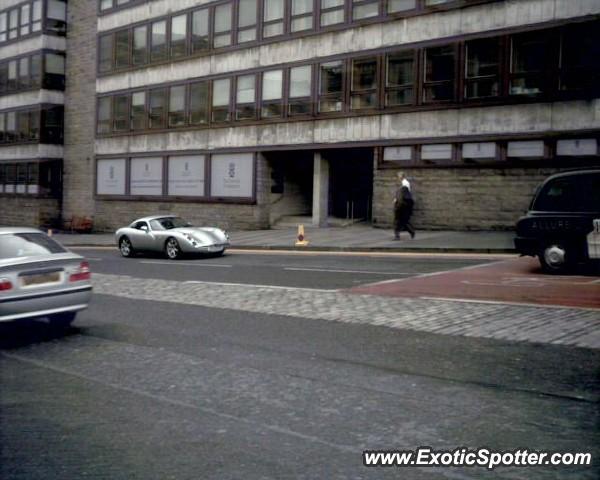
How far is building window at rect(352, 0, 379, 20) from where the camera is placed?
87.7 feet

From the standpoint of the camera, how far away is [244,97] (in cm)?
3181

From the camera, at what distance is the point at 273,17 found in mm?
30469

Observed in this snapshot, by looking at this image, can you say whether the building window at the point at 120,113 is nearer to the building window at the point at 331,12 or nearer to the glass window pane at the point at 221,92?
the glass window pane at the point at 221,92

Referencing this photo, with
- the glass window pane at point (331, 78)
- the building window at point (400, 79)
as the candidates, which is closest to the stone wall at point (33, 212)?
the glass window pane at point (331, 78)

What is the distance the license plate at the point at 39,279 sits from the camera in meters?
8.05

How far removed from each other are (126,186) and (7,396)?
108 feet

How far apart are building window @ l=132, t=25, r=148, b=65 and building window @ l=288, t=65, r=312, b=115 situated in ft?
35.9

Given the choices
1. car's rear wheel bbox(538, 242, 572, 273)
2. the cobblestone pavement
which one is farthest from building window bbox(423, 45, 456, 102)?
the cobblestone pavement

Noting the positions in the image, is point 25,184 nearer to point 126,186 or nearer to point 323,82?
point 126,186

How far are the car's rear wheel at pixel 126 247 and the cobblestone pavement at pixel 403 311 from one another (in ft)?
30.1

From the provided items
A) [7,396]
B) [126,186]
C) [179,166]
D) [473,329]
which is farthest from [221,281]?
[126,186]

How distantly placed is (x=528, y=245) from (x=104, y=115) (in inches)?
1226

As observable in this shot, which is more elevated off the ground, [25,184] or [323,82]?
[323,82]

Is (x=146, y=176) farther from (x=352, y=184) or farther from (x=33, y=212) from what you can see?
(x=352, y=184)
